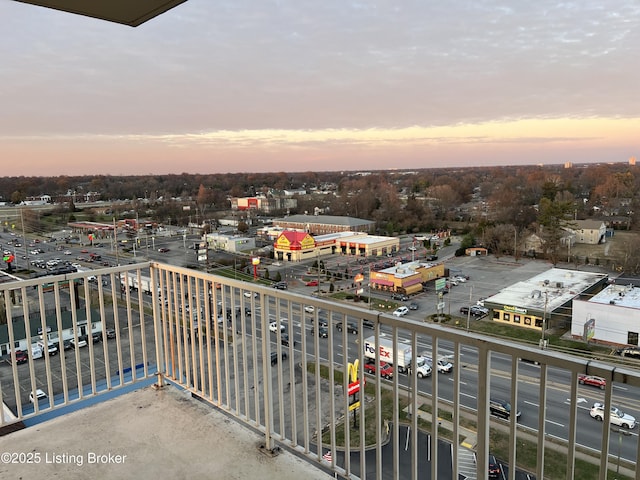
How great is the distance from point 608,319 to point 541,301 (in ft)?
6.50

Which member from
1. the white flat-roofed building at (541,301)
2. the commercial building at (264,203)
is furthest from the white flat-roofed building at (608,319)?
the commercial building at (264,203)

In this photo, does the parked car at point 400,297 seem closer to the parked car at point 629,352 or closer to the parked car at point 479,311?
the parked car at point 479,311

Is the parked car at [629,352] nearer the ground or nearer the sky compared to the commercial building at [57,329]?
nearer the ground

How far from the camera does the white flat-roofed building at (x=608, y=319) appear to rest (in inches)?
444

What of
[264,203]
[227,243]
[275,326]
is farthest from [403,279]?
[264,203]

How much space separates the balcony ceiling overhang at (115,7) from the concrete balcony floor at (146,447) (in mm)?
1731

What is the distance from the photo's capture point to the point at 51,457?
1.78m

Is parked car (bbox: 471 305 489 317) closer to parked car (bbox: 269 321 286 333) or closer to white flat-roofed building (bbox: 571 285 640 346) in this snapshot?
white flat-roofed building (bbox: 571 285 640 346)

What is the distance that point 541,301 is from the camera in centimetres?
1345

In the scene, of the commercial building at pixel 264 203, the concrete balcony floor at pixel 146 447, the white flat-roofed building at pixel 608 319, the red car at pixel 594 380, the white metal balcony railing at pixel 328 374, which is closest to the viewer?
the red car at pixel 594 380

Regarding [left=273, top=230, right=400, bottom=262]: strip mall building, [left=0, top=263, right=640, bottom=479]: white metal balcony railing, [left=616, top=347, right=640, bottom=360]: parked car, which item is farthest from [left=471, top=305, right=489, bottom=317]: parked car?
[left=0, top=263, right=640, bottom=479]: white metal balcony railing

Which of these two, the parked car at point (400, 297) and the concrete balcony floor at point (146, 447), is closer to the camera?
the concrete balcony floor at point (146, 447)

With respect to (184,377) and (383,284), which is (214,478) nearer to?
(184,377)

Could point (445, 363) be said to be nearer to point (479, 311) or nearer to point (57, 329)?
point (57, 329)
